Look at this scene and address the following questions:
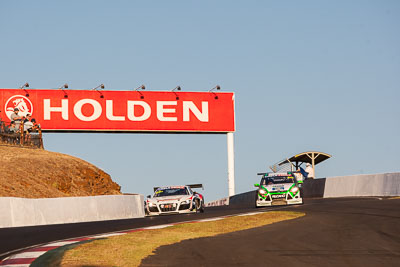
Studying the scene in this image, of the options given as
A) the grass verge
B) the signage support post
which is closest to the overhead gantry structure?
the signage support post

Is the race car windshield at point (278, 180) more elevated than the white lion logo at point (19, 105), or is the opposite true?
the white lion logo at point (19, 105)

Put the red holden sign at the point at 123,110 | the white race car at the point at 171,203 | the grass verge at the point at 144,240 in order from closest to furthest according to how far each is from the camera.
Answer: the grass verge at the point at 144,240, the white race car at the point at 171,203, the red holden sign at the point at 123,110

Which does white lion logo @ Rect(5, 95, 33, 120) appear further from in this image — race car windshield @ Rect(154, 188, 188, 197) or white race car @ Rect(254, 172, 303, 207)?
white race car @ Rect(254, 172, 303, 207)

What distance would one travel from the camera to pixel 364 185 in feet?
113

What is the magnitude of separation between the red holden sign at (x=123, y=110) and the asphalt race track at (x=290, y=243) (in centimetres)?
3273

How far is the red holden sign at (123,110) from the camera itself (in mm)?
50438

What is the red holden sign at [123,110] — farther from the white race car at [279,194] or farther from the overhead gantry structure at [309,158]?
the white race car at [279,194]

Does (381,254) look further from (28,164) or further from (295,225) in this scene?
(28,164)

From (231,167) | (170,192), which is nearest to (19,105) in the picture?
(231,167)

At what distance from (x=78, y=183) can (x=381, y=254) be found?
36.5 meters

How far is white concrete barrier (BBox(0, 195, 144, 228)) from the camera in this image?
21.1 m

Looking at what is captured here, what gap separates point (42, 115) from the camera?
5041cm

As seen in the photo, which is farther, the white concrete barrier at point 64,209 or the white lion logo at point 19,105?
the white lion logo at point 19,105

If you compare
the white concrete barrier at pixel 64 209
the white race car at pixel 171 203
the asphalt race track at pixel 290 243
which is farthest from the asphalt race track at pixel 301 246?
the white concrete barrier at pixel 64 209
